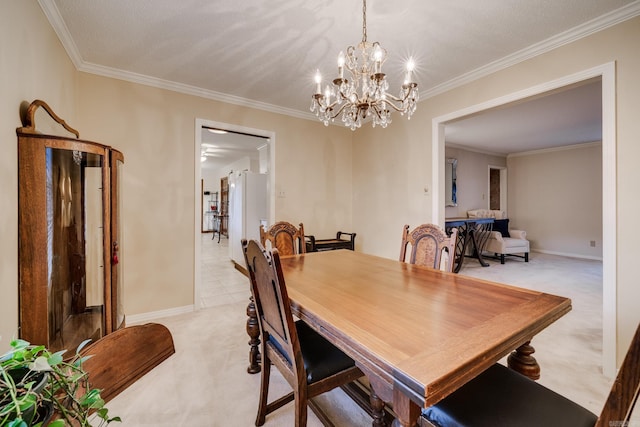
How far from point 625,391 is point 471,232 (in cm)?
492

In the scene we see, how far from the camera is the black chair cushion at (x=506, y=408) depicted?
33.6 inches

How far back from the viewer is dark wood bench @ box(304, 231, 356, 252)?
12.3 ft

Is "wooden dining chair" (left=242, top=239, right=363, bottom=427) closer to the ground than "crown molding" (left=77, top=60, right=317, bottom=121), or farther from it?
closer to the ground

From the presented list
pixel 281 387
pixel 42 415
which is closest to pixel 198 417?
pixel 281 387

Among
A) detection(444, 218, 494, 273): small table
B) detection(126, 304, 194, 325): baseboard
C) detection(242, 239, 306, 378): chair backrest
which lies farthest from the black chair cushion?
detection(444, 218, 494, 273): small table

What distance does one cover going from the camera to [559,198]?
6.23 m

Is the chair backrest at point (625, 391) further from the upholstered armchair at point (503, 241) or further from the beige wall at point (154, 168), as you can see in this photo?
the upholstered armchair at point (503, 241)

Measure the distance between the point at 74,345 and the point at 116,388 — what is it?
66.4 inches

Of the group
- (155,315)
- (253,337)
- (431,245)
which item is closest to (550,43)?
(431,245)

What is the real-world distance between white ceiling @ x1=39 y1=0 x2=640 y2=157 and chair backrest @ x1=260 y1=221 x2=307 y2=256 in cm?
152

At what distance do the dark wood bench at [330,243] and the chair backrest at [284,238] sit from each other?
42.6 inches

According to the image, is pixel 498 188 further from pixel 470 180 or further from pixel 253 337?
pixel 253 337

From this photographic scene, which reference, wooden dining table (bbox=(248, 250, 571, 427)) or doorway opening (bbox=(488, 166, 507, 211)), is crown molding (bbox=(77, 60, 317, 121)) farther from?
doorway opening (bbox=(488, 166, 507, 211))

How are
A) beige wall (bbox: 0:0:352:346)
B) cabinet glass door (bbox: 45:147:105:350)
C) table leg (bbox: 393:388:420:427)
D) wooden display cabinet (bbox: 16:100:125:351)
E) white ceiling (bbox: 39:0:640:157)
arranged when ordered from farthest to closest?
beige wall (bbox: 0:0:352:346) < white ceiling (bbox: 39:0:640:157) < cabinet glass door (bbox: 45:147:105:350) < wooden display cabinet (bbox: 16:100:125:351) < table leg (bbox: 393:388:420:427)
